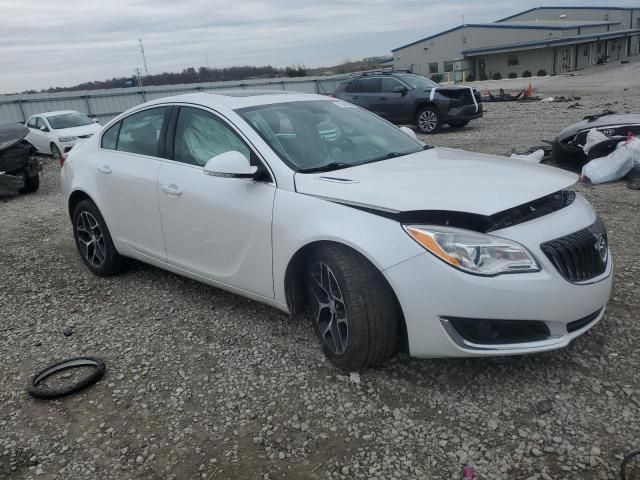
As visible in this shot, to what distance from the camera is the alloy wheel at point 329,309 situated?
3086 mm

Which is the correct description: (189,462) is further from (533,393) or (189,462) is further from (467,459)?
(533,393)

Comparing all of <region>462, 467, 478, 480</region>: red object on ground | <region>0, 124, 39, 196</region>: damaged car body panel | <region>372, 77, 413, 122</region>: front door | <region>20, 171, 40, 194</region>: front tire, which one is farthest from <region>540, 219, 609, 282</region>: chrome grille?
<region>372, 77, 413, 122</region>: front door


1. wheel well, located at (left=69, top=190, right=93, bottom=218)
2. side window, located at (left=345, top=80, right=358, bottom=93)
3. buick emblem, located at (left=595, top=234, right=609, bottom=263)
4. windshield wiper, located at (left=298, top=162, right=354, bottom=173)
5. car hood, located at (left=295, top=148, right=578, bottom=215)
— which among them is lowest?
buick emblem, located at (left=595, top=234, right=609, bottom=263)

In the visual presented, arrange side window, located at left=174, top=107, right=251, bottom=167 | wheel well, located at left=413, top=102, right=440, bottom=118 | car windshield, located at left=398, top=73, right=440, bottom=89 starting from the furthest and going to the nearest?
1. car windshield, located at left=398, top=73, right=440, bottom=89
2. wheel well, located at left=413, top=102, right=440, bottom=118
3. side window, located at left=174, top=107, right=251, bottom=167

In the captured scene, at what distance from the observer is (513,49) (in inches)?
1950

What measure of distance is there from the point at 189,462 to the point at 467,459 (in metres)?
1.30

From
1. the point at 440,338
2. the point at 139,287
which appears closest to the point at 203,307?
the point at 139,287

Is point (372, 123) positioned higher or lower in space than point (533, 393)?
higher

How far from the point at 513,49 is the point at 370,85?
1566 inches

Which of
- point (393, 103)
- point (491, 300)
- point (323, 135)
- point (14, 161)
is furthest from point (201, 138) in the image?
point (393, 103)

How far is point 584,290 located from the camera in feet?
9.16

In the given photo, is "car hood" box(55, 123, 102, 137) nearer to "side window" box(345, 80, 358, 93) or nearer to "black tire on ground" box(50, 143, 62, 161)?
"black tire on ground" box(50, 143, 62, 161)

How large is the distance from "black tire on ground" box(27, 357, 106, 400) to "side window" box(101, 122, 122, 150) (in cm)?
198

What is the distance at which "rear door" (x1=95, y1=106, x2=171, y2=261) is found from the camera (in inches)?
165
